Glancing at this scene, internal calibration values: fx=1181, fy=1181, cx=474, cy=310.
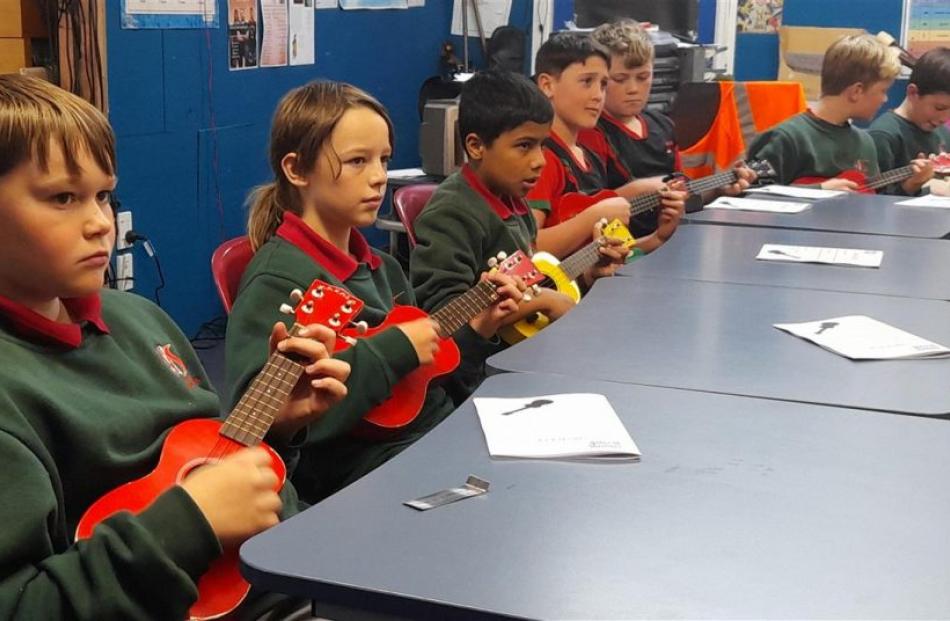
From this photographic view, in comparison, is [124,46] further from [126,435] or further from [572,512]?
[572,512]

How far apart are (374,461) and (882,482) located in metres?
0.97

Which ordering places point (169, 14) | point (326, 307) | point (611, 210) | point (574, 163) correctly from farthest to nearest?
point (169, 14), point (574, 163), point (611, 210), point (326, 307)

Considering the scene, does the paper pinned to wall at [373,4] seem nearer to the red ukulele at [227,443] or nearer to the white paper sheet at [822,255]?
the white paper sheet at [822,255]

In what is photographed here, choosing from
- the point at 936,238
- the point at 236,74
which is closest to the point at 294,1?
the point at 236,74

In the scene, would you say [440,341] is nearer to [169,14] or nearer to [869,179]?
[169,14]

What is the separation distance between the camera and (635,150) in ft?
13.5

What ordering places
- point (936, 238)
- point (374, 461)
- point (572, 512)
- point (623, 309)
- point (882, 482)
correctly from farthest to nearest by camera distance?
1. point (936, 238)
2. point (623, 309)
3. point (374, 461)
4. point (882, 482)
5. point (572, 512)

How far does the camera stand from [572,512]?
1345 mm

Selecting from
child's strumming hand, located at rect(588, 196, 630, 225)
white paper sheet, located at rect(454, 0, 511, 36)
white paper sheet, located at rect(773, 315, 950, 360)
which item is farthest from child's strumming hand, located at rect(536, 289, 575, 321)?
white paper sheet, located at rect(454, 0, 511, 36)

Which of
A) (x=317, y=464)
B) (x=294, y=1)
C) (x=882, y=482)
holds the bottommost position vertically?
(x=317, y=464)

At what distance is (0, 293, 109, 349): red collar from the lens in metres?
1.40

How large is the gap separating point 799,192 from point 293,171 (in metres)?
2.50

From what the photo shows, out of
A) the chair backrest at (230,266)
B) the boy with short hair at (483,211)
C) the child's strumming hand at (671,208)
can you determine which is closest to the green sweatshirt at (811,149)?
the child's strumming hand at (671,208)

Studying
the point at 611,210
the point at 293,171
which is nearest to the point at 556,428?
the point at 293,171
